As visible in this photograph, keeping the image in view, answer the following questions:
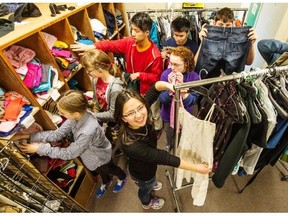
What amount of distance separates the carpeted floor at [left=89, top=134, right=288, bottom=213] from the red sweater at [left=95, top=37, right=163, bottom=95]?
38.4 inches

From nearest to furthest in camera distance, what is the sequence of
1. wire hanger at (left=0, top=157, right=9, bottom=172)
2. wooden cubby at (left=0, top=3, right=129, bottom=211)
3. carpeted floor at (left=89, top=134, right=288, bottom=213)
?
wire hanger at (left=0, top=157, right=9, bottom=172)
wooden cubby at (left=0, top=3, right=129, bottom=211)
carpeted floor at (left=89, top=134, right=288, bottom=213)

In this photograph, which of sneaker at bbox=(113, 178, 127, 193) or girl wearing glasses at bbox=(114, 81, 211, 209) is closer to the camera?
girl wearing glasses at bbox=(114, 81, 211, 209)

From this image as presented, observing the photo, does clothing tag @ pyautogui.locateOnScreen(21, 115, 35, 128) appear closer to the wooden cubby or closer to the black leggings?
the wooden cubby

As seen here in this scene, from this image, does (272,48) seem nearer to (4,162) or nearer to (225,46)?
(225,46)

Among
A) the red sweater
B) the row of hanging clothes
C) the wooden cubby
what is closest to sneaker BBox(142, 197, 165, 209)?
the wooden cubby

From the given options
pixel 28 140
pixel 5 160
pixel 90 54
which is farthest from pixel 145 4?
pixel 5 160

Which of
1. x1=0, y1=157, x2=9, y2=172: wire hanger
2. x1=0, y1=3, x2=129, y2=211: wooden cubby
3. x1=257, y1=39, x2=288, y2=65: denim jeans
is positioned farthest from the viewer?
x1=257, y1=39, x2=288, y2=65: denim jeans

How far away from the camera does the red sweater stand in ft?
5.29

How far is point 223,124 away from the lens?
97cm

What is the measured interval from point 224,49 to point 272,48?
0.29m

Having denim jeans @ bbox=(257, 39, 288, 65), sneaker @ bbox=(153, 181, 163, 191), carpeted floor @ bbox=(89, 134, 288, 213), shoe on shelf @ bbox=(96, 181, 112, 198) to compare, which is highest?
denim jeans @ bbox=(257, 39, 288, 65)

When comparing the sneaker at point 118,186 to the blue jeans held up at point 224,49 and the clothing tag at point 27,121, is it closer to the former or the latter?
the clothing tag at point 27,121

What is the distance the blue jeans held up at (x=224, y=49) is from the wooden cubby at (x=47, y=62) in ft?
3.56

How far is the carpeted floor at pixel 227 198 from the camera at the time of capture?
1.68 meters
